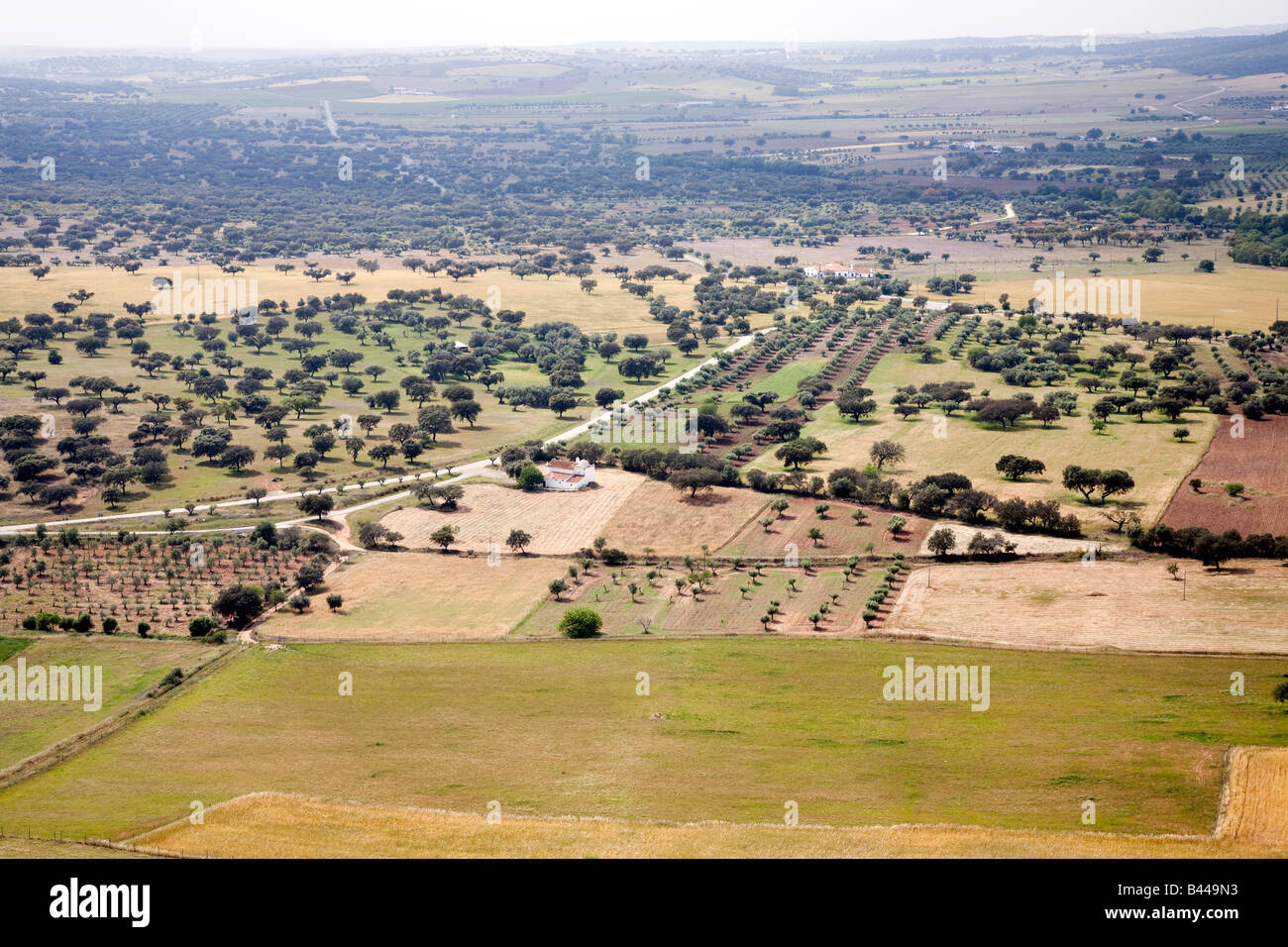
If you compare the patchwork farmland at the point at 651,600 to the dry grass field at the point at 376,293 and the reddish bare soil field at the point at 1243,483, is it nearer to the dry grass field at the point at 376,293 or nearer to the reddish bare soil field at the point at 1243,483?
the reddish bare soil field at the point at 1243,483

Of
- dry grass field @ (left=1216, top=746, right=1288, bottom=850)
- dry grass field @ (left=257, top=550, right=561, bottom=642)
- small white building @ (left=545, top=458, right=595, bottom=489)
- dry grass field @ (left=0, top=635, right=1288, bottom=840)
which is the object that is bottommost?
dry grass field @ (left=0, top=635, right=1288, bottom=840)

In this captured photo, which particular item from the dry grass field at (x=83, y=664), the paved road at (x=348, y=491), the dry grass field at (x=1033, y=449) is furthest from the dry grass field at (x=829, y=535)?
the dry grass field at (x=83, y=664)

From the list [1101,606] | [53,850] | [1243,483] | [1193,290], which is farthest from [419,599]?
[1193,290]

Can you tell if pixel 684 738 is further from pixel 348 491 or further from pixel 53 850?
pixel 348 491

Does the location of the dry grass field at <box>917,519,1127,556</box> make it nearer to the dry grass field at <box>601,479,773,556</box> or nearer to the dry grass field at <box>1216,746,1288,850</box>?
the dry grass field at <box>601,479,773,556</box>

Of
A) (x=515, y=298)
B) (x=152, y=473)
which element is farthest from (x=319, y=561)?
(x=515, y=298)

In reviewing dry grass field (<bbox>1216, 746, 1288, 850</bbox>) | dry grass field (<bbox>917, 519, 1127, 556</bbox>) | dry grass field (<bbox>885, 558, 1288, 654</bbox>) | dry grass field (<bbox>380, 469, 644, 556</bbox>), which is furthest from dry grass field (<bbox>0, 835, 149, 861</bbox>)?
dry grass field (<bbox>917, 519, 1127, 556</bbox>)

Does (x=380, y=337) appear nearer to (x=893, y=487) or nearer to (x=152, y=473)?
(x=152, y=473)

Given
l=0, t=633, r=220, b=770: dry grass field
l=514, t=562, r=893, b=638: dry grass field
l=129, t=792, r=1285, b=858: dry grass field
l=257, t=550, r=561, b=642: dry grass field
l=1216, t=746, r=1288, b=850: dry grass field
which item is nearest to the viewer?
l=129, t=792, r=1285, b=858: dry grass field
